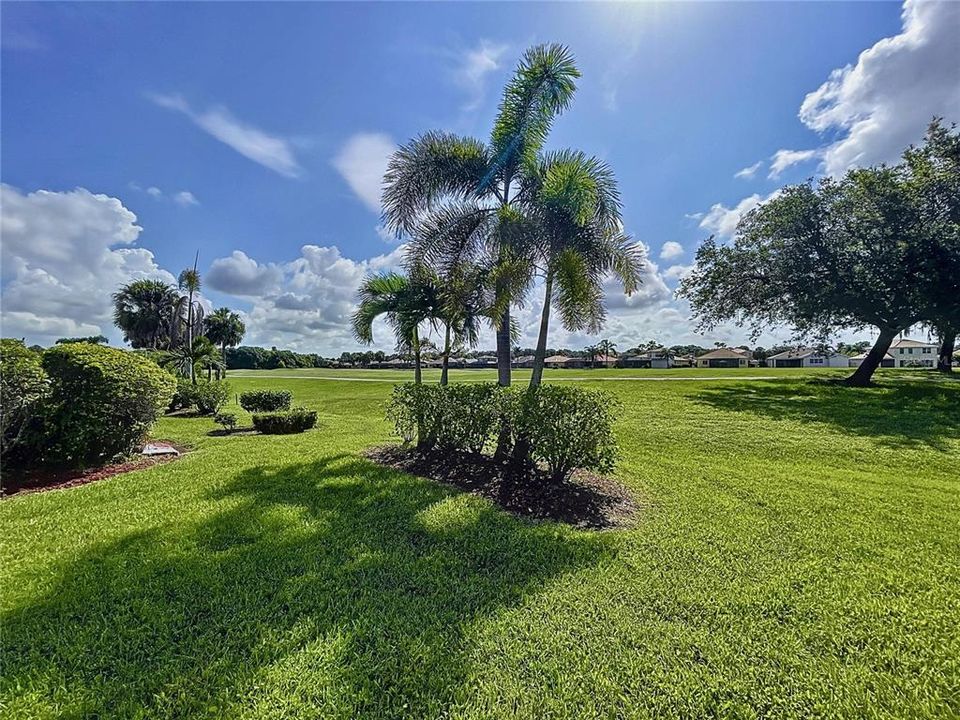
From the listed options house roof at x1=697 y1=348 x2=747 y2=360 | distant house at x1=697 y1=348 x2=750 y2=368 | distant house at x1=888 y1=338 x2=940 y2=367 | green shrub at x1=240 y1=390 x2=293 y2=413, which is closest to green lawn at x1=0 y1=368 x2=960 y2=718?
green shrub at x1=240 y1=390 x2=293 y2=413

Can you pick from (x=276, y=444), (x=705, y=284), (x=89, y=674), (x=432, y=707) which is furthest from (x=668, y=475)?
(x=705, y=284)

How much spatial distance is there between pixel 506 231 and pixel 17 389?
24.0 ft

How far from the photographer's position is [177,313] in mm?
25812

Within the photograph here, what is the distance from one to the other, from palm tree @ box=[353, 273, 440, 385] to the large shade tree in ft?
52.7

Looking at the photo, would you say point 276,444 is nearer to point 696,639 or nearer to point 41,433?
point 41,433

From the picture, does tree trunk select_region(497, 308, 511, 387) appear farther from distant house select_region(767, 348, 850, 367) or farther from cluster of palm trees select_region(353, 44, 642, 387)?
distant house select_region(767, 348, 850, 367)

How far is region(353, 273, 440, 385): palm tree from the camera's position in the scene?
8.48 metres

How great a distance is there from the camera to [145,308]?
31797 millimetres

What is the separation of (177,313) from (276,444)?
2254cm

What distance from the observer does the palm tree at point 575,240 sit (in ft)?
21.1

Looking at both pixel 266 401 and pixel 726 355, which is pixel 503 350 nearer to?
pixel 266 401

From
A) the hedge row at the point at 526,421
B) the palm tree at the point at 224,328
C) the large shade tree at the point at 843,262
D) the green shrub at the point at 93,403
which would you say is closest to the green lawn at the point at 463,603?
the hedge row at the point at 526,421

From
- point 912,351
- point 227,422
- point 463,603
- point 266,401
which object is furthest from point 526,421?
point 912,351

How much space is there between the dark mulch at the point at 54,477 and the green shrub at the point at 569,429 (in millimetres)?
6347
